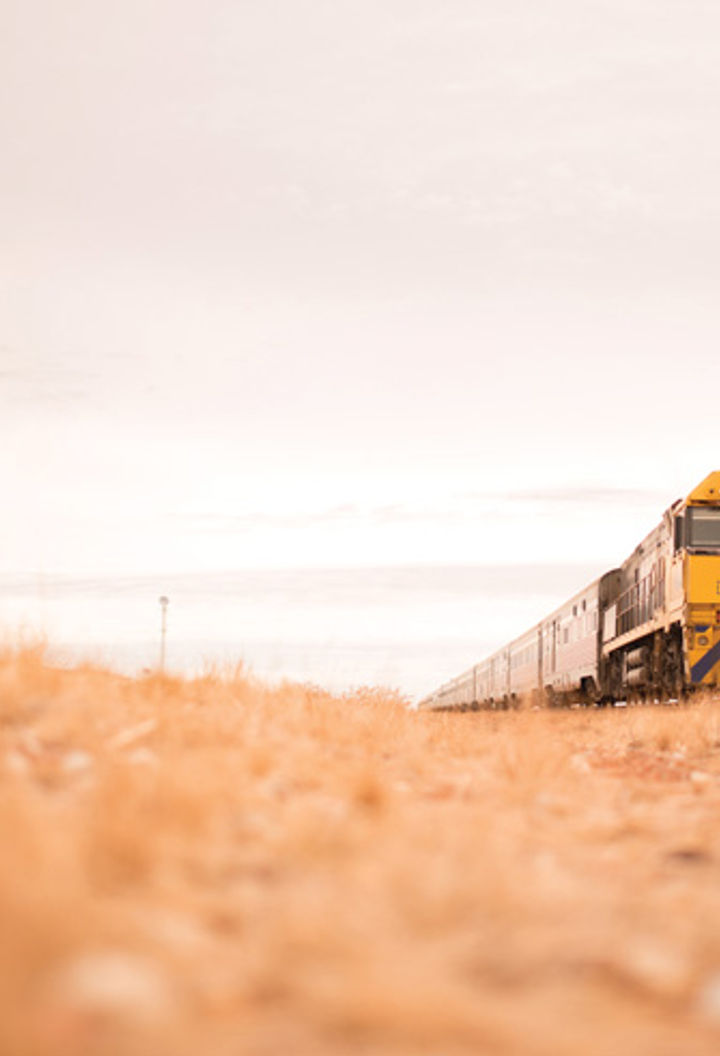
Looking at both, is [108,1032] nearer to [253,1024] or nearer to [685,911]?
[253,1024]

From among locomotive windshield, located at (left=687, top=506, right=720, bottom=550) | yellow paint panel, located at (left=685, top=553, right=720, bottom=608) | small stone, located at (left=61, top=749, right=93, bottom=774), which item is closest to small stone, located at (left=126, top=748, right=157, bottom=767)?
small stone, located at (left=61, top=749, right=93, bottom=774)

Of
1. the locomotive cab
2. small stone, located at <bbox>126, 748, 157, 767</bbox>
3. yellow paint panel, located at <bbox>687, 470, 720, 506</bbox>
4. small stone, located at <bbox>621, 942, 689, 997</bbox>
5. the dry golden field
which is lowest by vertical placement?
small stone, located at <bbox>621, 942, 689, 997</bbox>

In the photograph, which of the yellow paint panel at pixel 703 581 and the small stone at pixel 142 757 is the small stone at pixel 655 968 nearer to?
the small stone at pixel 142 757

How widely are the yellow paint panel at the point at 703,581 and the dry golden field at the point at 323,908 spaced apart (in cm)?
1369

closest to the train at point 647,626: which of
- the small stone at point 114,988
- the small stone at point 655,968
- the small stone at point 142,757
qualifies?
the small stone at point 142,757

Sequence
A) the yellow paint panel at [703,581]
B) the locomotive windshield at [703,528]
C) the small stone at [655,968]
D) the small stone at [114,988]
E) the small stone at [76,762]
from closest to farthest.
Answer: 1. the small stone at [114,988]
2. the small stone at [655,968]
3. the small stone at [76,762]
4. the yellow paint panel at [703,581]
5. the locomotive windshield at [703,528]

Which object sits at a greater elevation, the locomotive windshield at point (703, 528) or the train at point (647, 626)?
the locomotive windshield at point (703, 528)

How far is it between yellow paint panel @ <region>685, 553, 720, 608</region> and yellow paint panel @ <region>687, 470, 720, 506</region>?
3.85ft

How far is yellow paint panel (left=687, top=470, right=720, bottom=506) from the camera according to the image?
2016 cm

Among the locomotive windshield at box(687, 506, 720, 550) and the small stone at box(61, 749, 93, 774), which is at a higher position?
the locomotive windshield at box(687, 506, 720, 550)

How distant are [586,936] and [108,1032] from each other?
64.9 inches

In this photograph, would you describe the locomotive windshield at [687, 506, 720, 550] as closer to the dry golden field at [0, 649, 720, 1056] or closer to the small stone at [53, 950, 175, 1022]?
the dry golden field at [0, 649, 720, 1056]

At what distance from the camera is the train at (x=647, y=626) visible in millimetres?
19594

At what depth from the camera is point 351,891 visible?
329 centimetres
